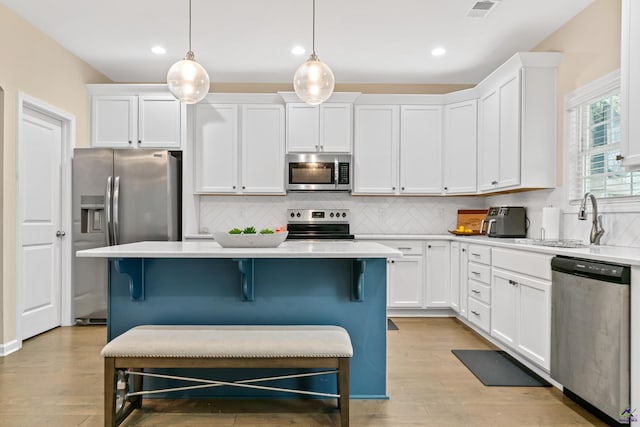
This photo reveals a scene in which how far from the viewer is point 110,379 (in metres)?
2.14

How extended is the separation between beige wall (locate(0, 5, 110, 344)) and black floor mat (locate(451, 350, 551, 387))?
3676 millimetres

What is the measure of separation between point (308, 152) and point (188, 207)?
1.50 metres

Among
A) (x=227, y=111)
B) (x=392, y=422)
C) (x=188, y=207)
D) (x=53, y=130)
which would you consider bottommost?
(x=392, y=422)

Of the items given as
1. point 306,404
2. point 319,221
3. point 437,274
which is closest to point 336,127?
point 319,221

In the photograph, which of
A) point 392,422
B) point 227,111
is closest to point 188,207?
point 227,111

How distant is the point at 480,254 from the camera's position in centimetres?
395

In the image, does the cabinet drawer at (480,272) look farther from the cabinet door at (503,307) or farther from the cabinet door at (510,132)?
the cabinet door at (510,132)

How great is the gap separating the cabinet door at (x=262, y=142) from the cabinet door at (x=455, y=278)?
2078mm

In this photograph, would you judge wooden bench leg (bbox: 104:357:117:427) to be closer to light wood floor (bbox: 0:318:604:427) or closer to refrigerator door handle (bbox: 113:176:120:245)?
light wood floor (bbox: 0:318:604:427)

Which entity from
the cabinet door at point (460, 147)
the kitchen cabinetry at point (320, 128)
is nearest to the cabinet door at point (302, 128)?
the kitchen cabinetry at point (320, 128)

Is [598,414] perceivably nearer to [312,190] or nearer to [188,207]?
[312,190]

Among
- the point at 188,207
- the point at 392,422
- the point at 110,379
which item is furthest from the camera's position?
the point at 188,207

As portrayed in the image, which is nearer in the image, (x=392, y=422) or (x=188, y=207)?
(x=392, y=422)

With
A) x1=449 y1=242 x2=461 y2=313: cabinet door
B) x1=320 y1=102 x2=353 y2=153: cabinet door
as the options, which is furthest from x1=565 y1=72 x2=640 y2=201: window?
x1=320 y1=102 x2=353 y2=153: cabinet door
